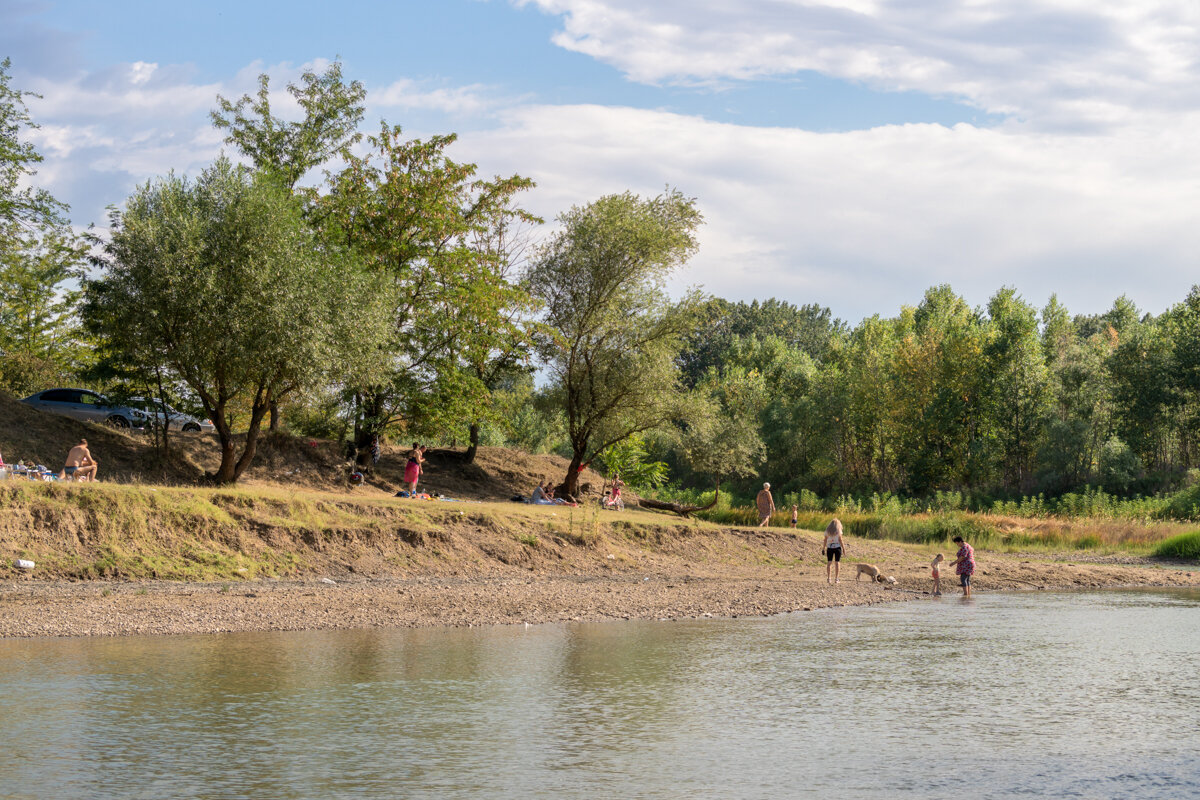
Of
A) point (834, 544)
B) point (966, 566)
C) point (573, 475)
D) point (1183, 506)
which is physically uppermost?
point (573, 475)

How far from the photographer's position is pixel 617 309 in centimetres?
4434

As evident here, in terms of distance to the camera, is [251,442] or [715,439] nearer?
[251,442]

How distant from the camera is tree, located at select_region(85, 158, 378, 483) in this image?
29.8 m

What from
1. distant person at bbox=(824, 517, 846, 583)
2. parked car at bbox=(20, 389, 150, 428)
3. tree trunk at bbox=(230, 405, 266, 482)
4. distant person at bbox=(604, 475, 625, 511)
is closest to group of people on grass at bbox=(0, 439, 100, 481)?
tree trunk at bbox=(230, 405, 266, 482)

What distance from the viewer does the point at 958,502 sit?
201ft

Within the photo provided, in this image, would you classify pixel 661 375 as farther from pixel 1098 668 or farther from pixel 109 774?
pixel 109 774

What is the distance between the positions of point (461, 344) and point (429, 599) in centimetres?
1961

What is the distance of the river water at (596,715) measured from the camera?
1034cm

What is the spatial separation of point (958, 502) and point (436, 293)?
3638cm

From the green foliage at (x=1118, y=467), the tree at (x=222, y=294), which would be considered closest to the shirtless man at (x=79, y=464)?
the tree at (x=222, y=294)

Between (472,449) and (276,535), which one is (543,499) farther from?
(276,535)

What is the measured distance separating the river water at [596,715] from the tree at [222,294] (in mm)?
13349

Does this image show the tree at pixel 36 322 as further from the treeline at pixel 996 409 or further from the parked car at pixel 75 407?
the treeline at pixel 996 409

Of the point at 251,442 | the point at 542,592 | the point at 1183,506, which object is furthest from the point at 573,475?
the point at 1183,506
